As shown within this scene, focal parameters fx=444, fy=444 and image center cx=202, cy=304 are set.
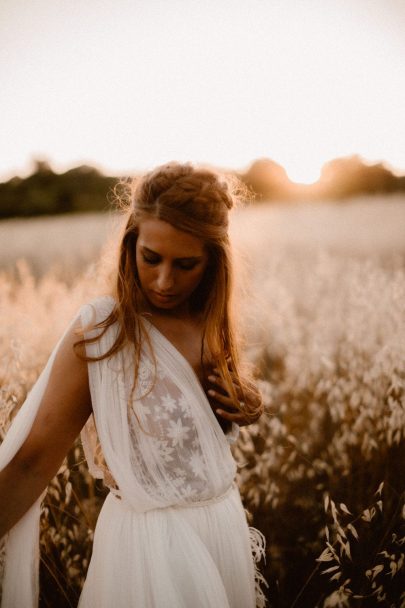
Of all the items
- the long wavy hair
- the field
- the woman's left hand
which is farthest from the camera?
the field

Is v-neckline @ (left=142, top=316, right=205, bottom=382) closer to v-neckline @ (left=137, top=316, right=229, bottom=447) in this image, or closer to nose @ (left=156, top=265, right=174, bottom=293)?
v-neckline @ (left=137, top=316, right=229, bottom=447)

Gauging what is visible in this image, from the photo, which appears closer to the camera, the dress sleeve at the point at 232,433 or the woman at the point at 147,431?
the woman at the point at 147,431

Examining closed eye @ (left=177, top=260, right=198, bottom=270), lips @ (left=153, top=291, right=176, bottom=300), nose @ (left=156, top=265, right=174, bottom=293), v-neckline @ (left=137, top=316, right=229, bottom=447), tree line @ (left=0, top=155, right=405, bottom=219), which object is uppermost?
tree line @ (left=0, top=155, right=405, bottom=219)

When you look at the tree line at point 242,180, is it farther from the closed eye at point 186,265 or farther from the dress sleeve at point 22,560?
the dress sleeve at point 22,560

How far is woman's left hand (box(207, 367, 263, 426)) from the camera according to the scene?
1.33 m

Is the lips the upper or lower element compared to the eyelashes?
lower

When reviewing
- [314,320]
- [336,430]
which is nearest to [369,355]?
[336,430]

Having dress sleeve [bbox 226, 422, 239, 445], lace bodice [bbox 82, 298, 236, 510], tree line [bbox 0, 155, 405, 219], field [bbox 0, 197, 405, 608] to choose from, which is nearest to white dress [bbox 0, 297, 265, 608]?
lace bodice [bbox 82, 298, 236, 510]

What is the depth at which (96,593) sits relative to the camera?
1.24 metres

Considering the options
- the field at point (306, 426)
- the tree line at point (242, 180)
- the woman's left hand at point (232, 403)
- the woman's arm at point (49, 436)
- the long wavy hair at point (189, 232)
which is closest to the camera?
the woman's arm at point (49, 436)

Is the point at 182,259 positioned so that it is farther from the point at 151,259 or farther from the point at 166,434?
the point at 166,434

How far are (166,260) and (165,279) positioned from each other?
5cm

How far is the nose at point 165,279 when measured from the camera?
1.21 m

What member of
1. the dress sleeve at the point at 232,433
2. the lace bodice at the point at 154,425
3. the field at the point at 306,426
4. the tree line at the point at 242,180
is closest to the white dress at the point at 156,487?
the lace bodice at the point at 154,425
